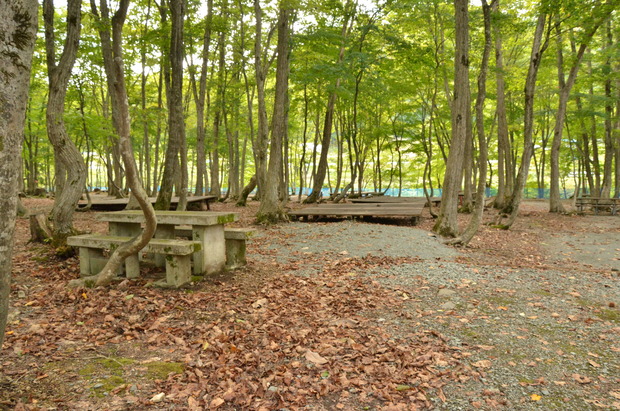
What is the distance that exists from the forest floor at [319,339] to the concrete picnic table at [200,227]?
329 mm

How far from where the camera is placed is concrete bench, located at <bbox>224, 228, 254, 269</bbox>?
5633 mm

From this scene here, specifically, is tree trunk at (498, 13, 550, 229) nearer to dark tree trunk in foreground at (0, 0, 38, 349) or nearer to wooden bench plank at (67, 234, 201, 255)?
wooden bench plank at (67, 234, 201, 255)

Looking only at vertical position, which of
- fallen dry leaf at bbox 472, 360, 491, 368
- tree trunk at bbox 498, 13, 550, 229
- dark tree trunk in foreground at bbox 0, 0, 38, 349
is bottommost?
fallen dry leaf at bbox 472, 360, 491, 368

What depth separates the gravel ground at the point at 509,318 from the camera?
2.64m

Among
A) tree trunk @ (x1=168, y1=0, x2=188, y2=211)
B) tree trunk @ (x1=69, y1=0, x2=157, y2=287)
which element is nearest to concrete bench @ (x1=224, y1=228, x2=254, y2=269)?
tree trunk @ (x1=69, y1=0, x2=157, y2=287)

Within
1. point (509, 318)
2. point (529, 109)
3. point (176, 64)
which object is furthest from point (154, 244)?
point (529, 109)

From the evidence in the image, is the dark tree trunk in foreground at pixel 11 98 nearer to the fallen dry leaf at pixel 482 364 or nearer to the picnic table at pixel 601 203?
the fallen dry leaf at pixel 482 364

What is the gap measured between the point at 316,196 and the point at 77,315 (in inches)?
555

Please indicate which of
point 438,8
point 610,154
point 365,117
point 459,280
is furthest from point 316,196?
point 610,154

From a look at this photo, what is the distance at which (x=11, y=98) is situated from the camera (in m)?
1.96

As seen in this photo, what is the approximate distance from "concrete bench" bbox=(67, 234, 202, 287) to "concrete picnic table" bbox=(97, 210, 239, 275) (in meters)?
0.23

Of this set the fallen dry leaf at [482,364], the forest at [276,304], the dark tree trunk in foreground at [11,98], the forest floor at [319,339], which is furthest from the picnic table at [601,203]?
the dark tree trunk in foreground at [11,98]

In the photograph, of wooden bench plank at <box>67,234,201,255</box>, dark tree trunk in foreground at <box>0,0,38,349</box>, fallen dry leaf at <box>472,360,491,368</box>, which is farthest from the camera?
wooden bench plank at <box>67,234,201,255</box>

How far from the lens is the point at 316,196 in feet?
58.1
